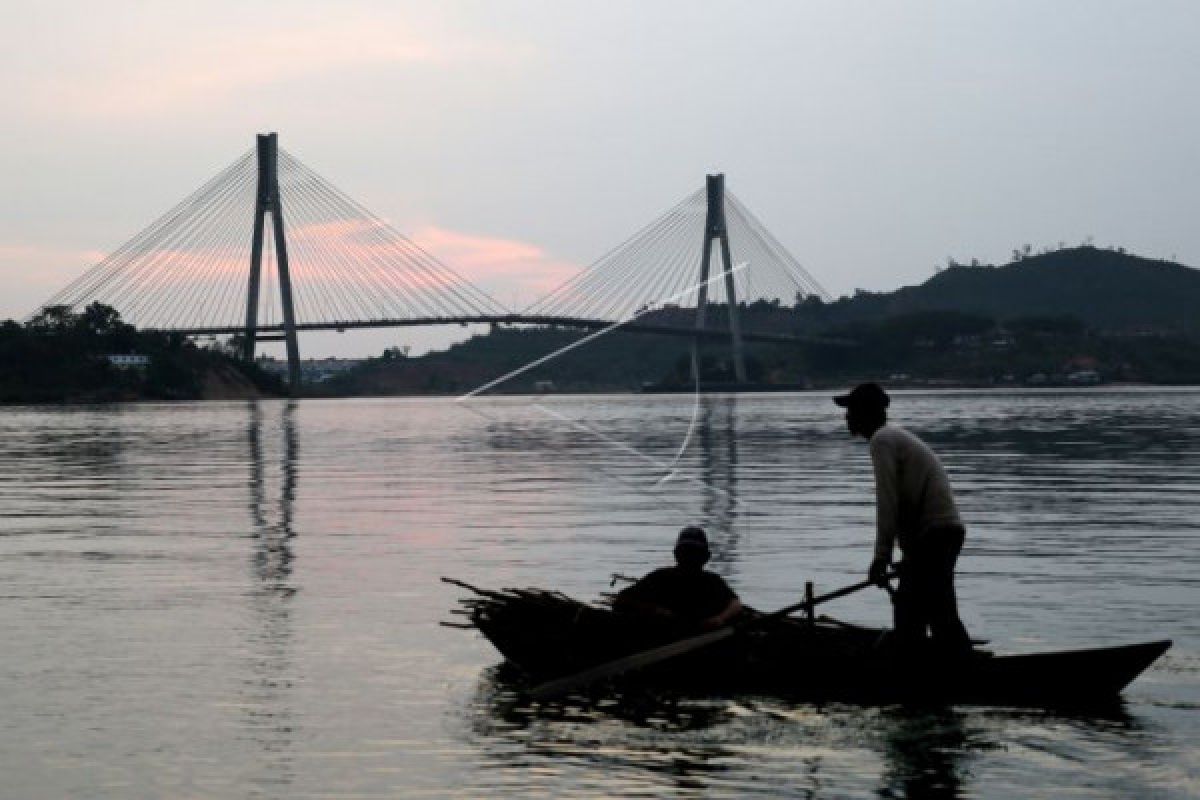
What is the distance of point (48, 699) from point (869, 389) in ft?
19.5

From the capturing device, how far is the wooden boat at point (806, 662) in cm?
1220

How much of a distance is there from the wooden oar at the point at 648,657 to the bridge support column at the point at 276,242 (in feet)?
344

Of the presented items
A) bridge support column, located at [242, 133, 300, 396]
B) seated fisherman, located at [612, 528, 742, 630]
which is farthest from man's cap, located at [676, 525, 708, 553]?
bridge support column, located at [242, 133, 300, 396]

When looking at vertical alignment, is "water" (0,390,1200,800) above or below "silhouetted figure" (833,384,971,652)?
below

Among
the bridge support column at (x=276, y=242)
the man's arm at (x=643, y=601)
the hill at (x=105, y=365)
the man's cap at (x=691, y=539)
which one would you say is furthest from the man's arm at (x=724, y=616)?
the hill at (x=105, y=365)

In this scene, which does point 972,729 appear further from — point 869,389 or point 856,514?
point 856,514

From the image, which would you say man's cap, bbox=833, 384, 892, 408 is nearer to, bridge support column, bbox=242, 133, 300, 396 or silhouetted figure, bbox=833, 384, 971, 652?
Result: silhouetted figure, bbox=833, 384, 971, 652

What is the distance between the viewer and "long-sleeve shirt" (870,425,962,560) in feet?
38.8

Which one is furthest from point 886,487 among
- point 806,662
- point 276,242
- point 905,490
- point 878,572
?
point 276,242

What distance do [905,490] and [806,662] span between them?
139 centimetres

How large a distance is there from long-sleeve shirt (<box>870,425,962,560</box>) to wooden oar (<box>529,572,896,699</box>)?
0.70m

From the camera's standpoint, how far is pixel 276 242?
383 feet

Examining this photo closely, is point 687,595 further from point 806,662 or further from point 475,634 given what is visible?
point 475,634

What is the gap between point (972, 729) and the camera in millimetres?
11633
